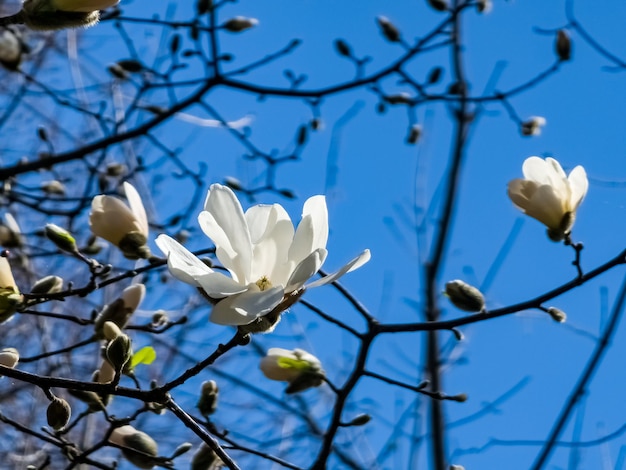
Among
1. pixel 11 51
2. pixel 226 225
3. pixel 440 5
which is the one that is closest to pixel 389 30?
pixel 440 5

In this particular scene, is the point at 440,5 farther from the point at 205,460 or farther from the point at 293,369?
the point at 205,460

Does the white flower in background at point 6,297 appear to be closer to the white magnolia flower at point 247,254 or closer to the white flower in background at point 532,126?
the white magnolia flower at point 247,254

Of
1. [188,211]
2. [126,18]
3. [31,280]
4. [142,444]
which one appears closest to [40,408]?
[31,280]

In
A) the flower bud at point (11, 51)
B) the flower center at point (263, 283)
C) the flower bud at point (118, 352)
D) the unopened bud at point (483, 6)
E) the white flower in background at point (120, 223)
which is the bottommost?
the flower bud at point (118, 352)

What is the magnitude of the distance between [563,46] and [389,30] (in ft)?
1.51

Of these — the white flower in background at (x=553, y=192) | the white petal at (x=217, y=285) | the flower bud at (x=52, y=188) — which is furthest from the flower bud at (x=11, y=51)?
the white petal at (x=217, y=285)

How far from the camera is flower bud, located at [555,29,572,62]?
82.6 inches

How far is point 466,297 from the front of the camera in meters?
1.23

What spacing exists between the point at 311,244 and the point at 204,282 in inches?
5.2

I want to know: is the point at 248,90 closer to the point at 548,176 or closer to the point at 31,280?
the point at 548,176

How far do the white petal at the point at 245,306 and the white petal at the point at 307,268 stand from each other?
0.03m

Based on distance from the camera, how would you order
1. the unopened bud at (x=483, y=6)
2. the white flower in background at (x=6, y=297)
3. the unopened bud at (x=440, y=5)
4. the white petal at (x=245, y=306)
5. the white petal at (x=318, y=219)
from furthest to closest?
the unopened bud at (x=483, y=6) → the unopened bud at (x=440, y=5) → the white flower in background at (x=6, y=297) → the white petal at (x=318, y=219) → the white petal at (x=245, y=306)

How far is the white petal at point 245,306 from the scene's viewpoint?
76 cm

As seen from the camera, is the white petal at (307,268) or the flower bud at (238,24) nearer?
the white petal at (307,268)
